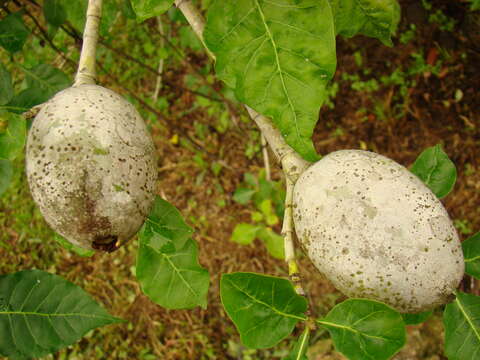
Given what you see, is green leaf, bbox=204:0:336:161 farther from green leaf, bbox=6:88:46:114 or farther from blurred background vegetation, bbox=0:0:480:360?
blurred background vegetation, bbox=0:0:480:360

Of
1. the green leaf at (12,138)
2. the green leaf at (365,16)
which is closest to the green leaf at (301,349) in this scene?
the green leaf at (12,138)

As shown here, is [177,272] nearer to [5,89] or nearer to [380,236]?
[380,236]

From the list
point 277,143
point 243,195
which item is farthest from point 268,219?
point 277,143

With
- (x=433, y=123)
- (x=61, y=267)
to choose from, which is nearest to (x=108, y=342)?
(x=61, y=267)

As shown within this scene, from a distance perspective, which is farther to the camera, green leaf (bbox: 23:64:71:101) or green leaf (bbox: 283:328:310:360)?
green leaf (bbox: 23:64:71:101)

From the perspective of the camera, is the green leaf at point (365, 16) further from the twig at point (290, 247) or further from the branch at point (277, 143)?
the twig at point (290, 247)

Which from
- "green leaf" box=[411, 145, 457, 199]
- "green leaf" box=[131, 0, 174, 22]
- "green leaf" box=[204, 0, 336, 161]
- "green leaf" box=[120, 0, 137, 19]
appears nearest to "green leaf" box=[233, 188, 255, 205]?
"green leaf" box=[120, 0, 137, 19]
